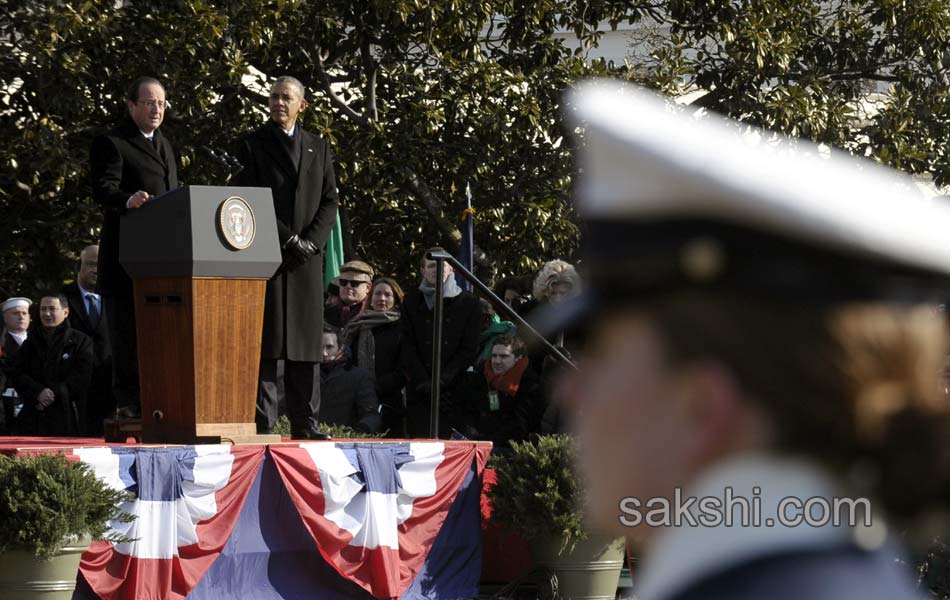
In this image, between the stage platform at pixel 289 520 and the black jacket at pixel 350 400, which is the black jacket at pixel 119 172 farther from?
the black jacket at pixel 350 400

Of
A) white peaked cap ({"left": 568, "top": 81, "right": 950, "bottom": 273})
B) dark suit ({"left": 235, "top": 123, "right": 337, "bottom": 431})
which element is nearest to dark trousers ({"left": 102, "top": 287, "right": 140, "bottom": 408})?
dark suit ({"left": 235, "top": 123, "right": 337, "bottom": 431})

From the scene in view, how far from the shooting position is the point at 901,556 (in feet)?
3.26

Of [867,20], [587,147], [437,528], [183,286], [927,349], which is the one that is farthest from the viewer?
[867,20]

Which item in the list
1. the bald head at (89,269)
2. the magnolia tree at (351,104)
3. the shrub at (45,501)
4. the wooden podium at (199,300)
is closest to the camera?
the shrub at (45,501)

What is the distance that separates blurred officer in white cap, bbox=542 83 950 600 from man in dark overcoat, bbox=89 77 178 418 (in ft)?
19.0

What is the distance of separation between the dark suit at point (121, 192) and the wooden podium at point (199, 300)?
0.87 feet

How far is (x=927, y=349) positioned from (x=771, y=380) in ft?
0.30

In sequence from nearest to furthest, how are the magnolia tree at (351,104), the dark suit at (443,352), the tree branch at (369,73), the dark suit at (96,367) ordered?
the dark suit at (96,367)
the dark suit at (443,352)
the magnolia tree at (351,104)
the tree branch at (369,73)

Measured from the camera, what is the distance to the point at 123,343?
275 inches

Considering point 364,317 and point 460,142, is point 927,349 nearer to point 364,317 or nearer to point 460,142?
point 364,317

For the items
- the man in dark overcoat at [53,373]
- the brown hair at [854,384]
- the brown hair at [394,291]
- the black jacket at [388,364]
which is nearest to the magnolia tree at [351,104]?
the brown hair at [394,291]

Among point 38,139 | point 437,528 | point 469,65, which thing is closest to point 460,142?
point 469,65

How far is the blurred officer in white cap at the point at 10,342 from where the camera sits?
9484 millimetres

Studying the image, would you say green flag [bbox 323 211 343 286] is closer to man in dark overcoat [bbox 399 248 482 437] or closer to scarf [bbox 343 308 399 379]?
scarf [bbox 343 308 399 379]
